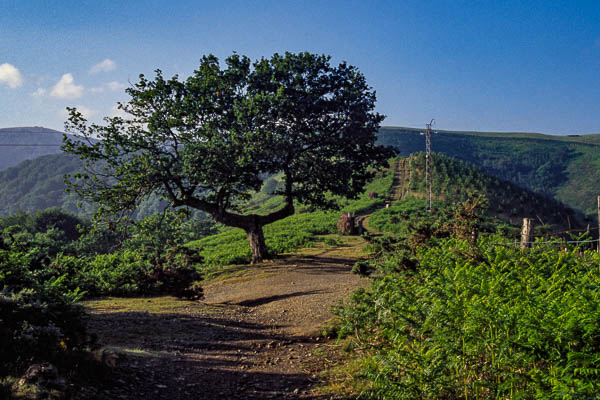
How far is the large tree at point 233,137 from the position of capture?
13.7 metres

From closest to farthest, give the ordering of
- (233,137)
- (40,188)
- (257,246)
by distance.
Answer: (233,137) → (257,246) → (40,188)

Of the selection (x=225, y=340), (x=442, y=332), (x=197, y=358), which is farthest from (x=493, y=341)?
(x=225, y=340)

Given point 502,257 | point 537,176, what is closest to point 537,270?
point 502,257

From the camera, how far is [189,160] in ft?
44.2

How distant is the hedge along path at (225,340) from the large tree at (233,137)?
4201mm

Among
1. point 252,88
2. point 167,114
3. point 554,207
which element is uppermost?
point 252,88

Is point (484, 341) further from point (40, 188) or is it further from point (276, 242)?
point (40, 188)

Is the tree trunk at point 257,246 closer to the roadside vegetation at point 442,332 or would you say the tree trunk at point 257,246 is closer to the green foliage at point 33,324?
the roadside vegetation at point 442,332

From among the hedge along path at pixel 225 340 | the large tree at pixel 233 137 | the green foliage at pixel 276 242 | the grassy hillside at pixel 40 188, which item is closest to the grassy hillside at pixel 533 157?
the green foliage at pixel 276 242

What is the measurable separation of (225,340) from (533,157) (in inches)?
5558

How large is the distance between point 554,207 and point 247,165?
122 ft

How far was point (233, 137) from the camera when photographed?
1363 cm

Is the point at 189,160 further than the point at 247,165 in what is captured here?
No

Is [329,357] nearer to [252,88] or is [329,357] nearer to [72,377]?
[72,377]
